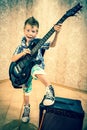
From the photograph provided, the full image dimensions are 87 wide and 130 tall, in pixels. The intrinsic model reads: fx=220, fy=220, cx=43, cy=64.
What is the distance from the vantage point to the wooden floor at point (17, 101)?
3.31 m

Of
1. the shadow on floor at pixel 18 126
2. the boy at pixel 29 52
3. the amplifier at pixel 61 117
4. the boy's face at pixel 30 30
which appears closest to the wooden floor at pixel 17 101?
the shadow on floor at pixel 18 126

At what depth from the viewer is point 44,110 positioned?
2.65 meters

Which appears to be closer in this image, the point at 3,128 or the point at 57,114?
the point at 57,114

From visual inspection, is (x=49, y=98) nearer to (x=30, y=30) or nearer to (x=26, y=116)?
(x=26, y=116)

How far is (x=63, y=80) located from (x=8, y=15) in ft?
6.19

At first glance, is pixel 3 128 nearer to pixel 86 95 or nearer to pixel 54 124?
pixel 54 124

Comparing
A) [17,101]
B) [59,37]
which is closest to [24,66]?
[17,101]

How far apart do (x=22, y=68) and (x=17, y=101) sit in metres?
1.19

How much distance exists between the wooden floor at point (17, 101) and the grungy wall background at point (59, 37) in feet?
0.99

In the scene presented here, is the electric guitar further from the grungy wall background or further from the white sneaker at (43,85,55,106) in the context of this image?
the grungy wall background

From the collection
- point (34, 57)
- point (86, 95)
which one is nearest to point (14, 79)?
point (34, 57)

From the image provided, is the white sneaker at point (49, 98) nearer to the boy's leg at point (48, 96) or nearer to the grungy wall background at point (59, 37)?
the boy's leg at point (48, 96)

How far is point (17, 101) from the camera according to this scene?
404 cm

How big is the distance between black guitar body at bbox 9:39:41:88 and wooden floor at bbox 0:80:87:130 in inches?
23.5
